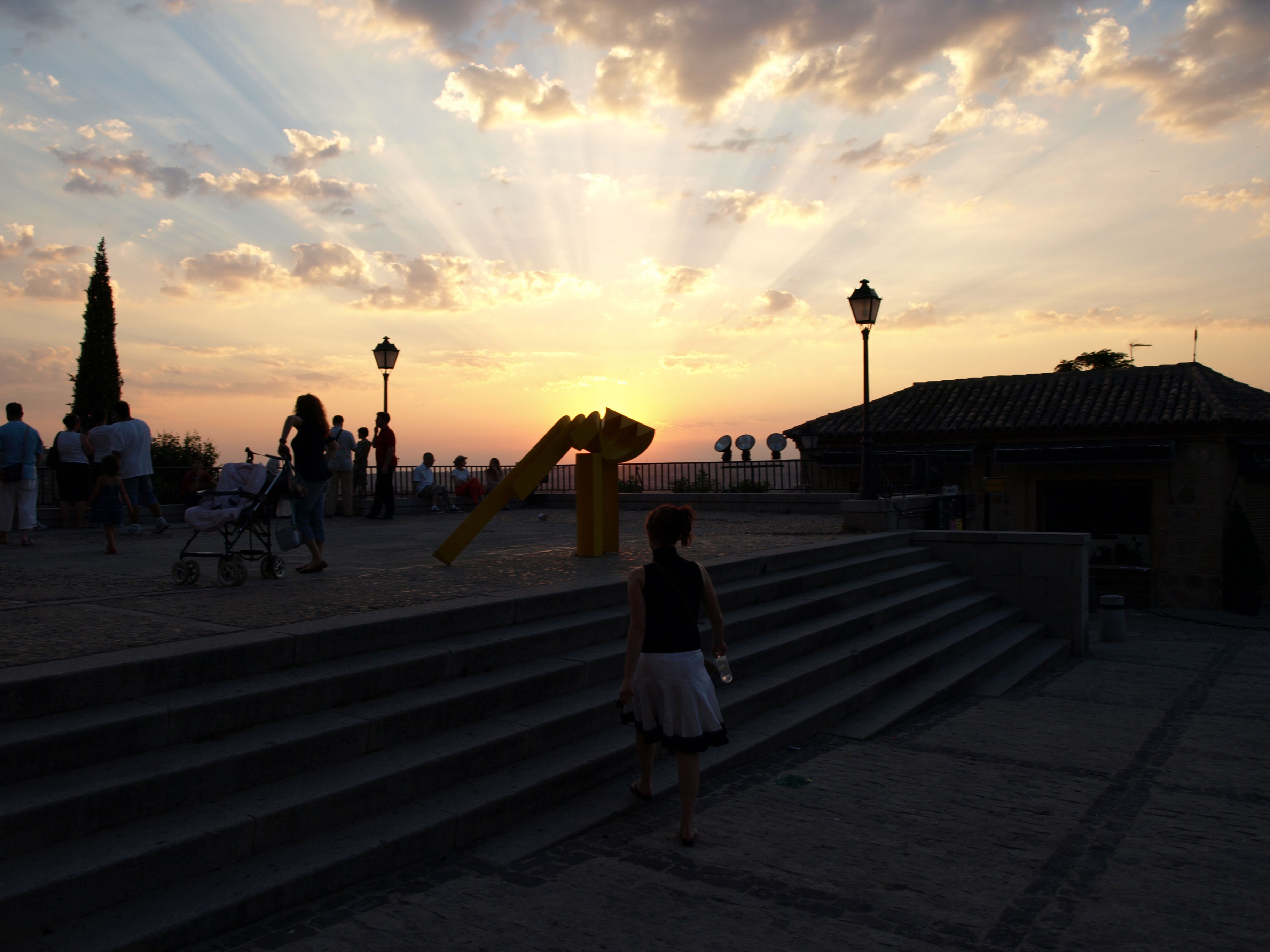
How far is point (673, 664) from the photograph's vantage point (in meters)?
4.35

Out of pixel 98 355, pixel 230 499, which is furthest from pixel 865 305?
pixel 98 355

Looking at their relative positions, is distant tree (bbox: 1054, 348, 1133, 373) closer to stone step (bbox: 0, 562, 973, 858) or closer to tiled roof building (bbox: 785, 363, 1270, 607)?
tiled roof building (bbox: 785, 363, 1270, 607)

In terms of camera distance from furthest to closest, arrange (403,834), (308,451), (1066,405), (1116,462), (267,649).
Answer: (1066,405) → (1116,462) → (308,451) → (267,649) → (403,834)

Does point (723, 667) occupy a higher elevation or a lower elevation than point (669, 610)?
lower

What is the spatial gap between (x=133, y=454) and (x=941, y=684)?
10.6 metres

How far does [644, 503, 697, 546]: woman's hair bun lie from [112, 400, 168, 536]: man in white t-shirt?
986 centimetres

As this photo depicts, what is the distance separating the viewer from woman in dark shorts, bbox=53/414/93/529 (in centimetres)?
1297

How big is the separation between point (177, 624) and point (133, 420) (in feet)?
25.6

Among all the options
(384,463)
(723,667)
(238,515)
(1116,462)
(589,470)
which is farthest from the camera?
(1116,462)

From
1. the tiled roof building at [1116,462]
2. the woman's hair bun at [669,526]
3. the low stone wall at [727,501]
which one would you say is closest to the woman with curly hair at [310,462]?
the woman's hair bun at [669,526]

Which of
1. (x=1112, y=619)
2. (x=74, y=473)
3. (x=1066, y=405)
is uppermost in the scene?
(x=1066, y=405)

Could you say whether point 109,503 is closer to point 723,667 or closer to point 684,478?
point 723,667

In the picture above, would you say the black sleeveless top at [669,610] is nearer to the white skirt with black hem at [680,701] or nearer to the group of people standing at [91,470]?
the white skirt with black hem at [680,701]

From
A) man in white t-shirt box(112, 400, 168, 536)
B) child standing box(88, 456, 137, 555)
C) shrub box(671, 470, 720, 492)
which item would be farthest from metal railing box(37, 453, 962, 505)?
child standing box(88, 456, 137, 555)
